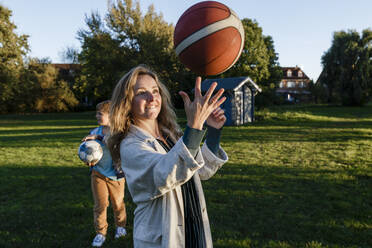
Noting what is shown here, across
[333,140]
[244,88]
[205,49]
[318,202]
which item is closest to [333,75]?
[244,88]

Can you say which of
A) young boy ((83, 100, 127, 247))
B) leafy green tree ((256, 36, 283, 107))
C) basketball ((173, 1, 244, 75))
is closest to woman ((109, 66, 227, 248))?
basketball ((173, 1, 244, 75))

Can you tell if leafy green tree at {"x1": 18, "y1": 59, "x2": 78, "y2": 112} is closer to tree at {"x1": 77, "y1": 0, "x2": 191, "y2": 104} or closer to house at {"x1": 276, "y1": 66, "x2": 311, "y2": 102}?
tree at {"x1": 77, "y1": 0, "x2": 191, "y2": 104}

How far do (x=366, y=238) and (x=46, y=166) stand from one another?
8.37 m

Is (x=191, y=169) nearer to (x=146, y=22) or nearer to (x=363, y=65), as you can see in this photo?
(x=146, y=22)

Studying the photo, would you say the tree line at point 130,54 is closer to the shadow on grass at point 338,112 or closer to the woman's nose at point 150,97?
the shadow on grass at point 338,112

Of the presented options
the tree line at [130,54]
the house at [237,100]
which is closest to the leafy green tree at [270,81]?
the tree line at [130,54]

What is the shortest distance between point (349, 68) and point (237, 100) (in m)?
31.4

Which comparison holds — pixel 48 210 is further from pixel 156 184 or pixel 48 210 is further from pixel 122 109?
pixel 156 184

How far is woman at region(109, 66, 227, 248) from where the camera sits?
1.56 m

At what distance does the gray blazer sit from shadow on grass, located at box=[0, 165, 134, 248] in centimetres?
248

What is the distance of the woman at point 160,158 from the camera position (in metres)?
1.56

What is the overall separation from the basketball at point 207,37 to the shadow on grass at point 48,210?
2.99 meters

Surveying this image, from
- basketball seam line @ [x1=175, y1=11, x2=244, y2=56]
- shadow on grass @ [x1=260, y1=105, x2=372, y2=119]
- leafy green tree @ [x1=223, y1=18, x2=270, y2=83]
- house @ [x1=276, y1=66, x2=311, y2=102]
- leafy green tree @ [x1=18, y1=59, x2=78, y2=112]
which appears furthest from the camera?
house @ [x1=276, y1=66, x2=311, y2=102]

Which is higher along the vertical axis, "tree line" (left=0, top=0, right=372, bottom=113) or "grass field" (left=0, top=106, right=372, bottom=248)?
"tree line" (left=0, top=0, right=372, bottom=113)
